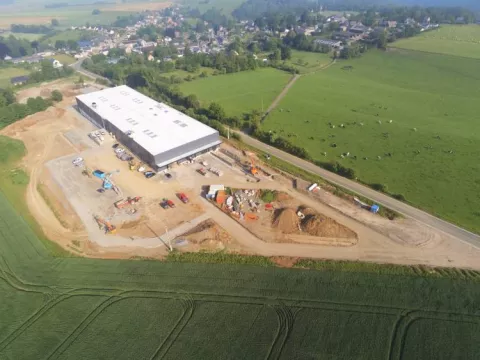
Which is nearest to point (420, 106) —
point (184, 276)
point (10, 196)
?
point (184, 276)

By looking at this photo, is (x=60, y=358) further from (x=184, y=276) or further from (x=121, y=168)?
(x=121, y=168)

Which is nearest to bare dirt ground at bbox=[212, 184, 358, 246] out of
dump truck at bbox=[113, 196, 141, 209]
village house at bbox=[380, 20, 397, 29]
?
dump truck at bbox=[113, 196, 141, 209]

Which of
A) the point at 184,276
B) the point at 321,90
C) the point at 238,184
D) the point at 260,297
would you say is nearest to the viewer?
the point at 260,297

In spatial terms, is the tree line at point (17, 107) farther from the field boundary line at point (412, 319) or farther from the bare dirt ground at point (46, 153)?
the field boundary line at point (412, 319)

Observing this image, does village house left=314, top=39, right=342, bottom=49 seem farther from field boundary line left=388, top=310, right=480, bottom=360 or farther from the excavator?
field boundary line left=388, top=310, right=480, bottom=360

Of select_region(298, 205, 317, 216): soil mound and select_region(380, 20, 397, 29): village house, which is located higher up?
select_region(380, 20, 397, 29): village house

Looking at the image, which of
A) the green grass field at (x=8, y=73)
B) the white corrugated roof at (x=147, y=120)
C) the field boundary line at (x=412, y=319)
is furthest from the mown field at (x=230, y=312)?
the green grass field at (x=8, y=73)
